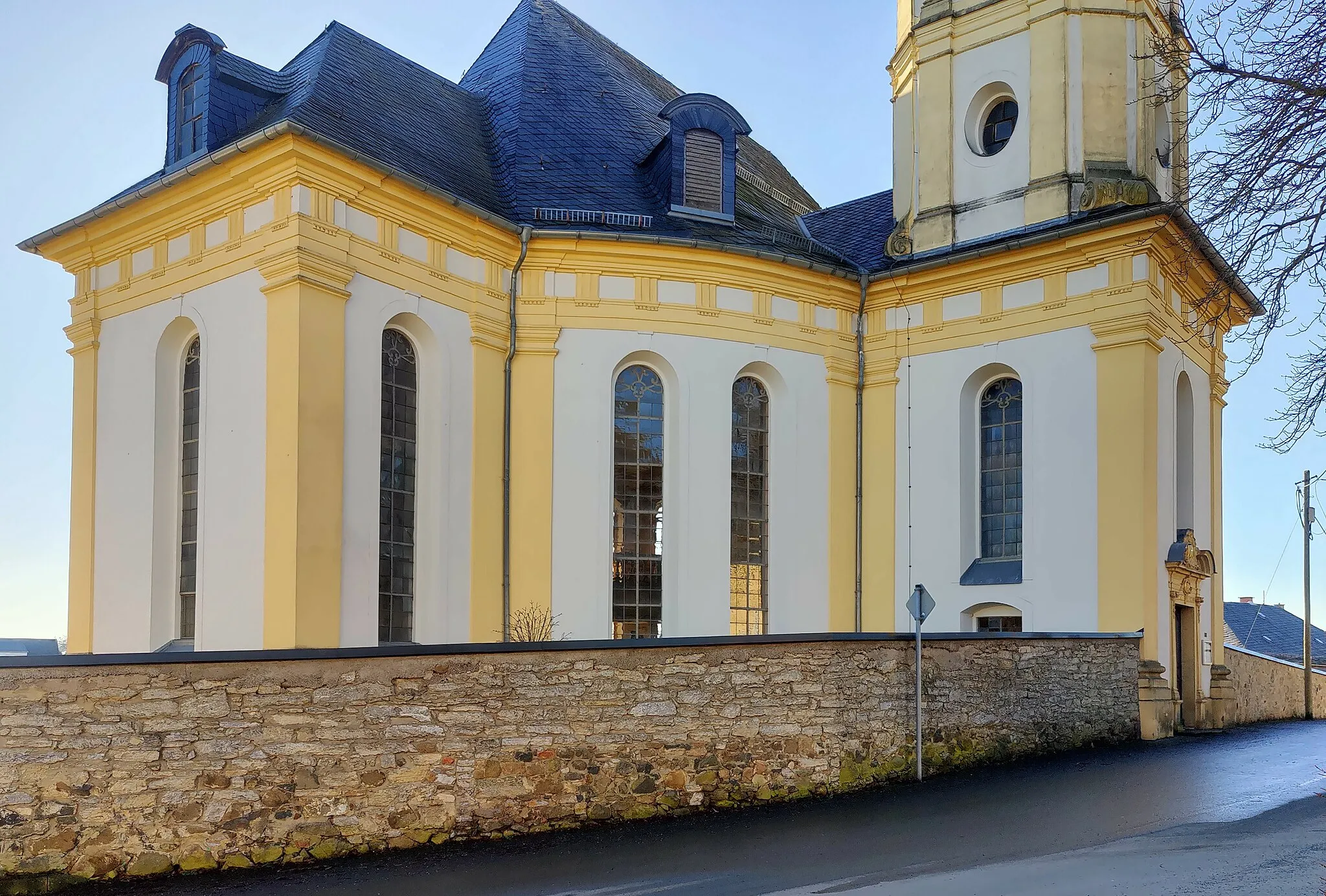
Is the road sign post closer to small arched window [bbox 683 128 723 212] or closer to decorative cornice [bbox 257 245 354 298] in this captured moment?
decorative cornice [bbox 257 245 354 298]

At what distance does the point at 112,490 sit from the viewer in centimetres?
1692

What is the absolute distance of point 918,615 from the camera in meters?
12.6

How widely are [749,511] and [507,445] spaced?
3.98 metres

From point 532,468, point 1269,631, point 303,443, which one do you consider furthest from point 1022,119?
point 1269,631

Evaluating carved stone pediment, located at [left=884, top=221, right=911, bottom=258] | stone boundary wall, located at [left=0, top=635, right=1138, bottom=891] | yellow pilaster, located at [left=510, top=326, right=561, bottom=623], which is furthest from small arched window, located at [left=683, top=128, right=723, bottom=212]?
stone boundary wall, located at [left=0, top=635, right=1138, bottom=891]

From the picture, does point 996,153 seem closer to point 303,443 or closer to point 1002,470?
point 1002,470

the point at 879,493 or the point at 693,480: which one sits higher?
the point at 693,480

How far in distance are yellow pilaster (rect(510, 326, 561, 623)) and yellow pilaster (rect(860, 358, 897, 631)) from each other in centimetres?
557

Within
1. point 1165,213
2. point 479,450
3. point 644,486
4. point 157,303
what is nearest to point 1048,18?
point 1165,213

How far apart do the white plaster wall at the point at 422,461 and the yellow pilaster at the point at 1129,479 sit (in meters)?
9.11

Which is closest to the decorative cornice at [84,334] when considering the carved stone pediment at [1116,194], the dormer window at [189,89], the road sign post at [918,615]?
the dormer window at [189,89]

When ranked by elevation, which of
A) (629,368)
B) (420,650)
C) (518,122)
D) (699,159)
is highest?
(518,122)

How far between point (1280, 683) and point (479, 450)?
18.4 metres

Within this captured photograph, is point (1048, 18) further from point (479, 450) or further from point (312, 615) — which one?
A: point (312, 615)
